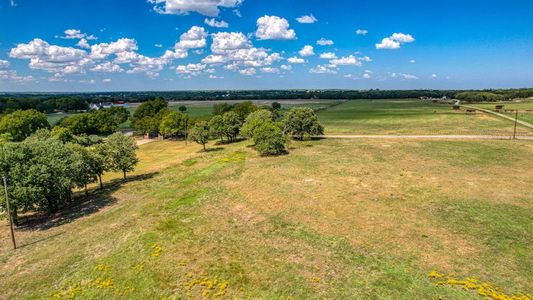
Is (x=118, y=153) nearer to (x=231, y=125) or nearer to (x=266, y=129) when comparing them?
(x=266, y=129)

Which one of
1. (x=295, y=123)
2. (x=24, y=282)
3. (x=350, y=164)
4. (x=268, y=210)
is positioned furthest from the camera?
(x=295, y=123)

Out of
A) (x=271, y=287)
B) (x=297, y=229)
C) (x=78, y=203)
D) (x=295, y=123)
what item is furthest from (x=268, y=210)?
(x=295, y=123)

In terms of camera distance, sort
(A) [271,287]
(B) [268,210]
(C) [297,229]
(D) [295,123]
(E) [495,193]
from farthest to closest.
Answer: (D) [295,123], (E) [495,193], (B) [268,210], (C) [297,229], (A) [271,287]

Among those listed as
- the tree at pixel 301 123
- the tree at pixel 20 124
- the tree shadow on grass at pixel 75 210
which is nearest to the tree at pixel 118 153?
the tree shadow on grass at pixel 75 210

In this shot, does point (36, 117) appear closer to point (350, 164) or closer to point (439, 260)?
point (350, 164)

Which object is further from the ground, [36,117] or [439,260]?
[36,117]

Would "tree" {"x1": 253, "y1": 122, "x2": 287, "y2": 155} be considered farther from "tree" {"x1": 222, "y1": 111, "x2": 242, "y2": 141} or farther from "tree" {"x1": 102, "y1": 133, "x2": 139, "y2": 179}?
"tree" {"x1": 102, "y1": 133, "x2": 139, "y2": 179}

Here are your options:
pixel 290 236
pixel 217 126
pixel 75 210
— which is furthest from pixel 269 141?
pixel 290 236
